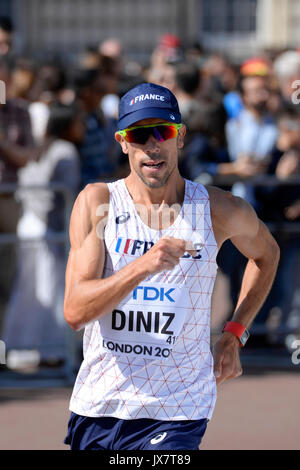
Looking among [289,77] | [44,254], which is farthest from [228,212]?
[289,77]

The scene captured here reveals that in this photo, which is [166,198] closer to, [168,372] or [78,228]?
[78,228]

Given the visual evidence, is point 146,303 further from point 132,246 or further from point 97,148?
point 97,148

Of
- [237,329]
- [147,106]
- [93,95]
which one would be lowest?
[237,329]

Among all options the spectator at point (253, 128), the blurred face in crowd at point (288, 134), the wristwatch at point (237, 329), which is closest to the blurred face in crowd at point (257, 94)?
the spectator at point (253, 128)

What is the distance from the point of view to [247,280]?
426 cm

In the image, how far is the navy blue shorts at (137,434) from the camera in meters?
3.67

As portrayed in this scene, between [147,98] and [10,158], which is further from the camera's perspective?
[10,158]

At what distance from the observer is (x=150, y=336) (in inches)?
147

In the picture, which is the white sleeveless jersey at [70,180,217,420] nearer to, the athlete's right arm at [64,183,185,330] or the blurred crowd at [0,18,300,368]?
the athlete's right arm at [64,183,185,330]

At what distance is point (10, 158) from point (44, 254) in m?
0.78

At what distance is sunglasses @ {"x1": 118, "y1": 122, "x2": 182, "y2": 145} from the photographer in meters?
3.64

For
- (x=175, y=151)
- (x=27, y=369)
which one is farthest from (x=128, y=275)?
(x=27, y=369)

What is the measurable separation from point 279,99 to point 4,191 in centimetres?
386

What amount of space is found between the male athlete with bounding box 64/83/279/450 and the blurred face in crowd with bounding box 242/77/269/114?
4.74 metres
